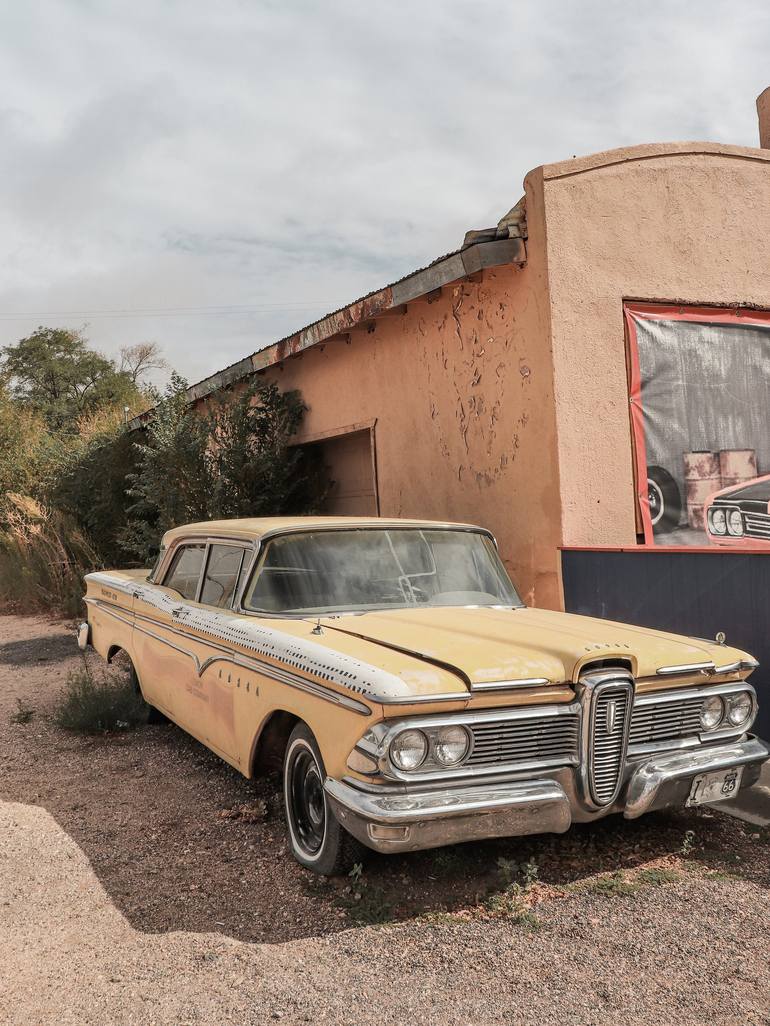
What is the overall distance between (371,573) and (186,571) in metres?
1.42

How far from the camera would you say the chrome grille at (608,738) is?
3.29 m

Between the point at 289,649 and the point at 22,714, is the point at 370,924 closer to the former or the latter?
the point at 289,649

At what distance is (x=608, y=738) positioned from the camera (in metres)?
3.33

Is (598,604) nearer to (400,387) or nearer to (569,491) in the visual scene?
(569,491)

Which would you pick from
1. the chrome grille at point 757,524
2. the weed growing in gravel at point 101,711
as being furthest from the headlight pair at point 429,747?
the chrome grille at point 757,524

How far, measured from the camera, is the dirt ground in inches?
104

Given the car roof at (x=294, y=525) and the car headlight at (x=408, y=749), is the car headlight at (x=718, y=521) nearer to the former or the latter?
the car roof at (x=294, y=525)

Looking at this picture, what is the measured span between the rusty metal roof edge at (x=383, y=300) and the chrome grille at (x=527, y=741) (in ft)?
13.4

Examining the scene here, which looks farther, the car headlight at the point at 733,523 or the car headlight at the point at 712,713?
the car headlight at the point at 733,523

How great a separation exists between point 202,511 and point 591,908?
7.02 meters

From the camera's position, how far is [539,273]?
636 centimetres

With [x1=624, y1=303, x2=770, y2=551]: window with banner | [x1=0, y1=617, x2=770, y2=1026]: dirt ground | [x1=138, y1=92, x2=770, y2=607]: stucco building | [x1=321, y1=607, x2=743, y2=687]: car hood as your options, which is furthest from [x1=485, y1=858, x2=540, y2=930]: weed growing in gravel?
[x1=624, y1=303, x2=770, y2=551]: window with banner

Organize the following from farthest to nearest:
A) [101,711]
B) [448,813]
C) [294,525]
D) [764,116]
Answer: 1. [764,116]
2. [101,711]
3. [294,525]
4. [448,813]

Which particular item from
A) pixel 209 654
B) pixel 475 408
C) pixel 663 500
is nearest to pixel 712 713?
pixel 209 654
